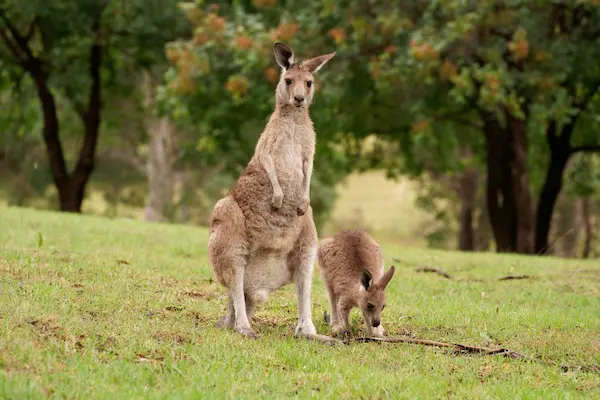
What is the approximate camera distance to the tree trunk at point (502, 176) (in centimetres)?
2089

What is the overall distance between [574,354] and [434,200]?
34.0 metres

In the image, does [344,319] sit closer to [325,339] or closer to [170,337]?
[325,339]

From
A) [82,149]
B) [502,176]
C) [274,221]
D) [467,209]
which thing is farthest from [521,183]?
[274,221]

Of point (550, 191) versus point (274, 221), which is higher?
point (550, 191)

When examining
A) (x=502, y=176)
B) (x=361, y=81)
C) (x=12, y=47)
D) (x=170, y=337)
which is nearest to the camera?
(x=170, y=337)

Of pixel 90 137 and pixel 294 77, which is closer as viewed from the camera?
pixel 294 77

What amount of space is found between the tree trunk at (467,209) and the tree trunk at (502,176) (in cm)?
857

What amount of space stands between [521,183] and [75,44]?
12666mm

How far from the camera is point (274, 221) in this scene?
739 cm

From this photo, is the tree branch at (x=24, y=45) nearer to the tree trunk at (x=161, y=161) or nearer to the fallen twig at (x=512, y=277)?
the tree trunk at (x=161, y=161)

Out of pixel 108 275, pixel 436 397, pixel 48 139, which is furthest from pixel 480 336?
pixel 48 139

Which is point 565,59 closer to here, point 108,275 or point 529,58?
point 529,58

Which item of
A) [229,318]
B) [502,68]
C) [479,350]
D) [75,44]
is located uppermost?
[75,44]

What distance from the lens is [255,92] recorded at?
65.7 ft
